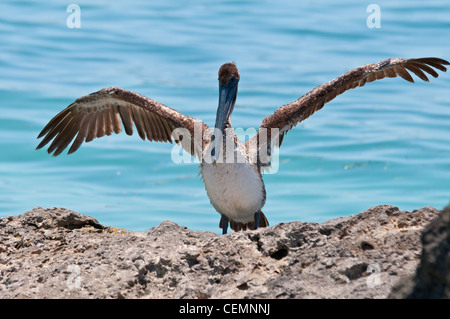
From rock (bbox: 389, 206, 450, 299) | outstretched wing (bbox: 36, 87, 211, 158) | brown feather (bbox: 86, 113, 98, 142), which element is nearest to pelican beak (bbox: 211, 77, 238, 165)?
outstretched wing (bbox: 36, 87, 211, 158)

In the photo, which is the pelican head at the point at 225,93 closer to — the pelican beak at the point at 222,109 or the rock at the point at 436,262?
the pelican beak at the point at 222,109

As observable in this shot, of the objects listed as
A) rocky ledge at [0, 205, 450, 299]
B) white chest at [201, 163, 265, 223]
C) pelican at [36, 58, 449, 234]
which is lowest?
rocky ledge at [0, 205, 450, 299]

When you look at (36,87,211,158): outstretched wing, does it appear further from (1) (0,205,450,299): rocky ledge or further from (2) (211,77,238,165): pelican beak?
(1) (0,205,450,299): rocky ledge

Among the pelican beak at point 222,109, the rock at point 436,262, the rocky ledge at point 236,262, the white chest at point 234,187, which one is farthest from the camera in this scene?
the white chest at point 234,187

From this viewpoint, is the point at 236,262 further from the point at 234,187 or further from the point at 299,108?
the point at 299,108

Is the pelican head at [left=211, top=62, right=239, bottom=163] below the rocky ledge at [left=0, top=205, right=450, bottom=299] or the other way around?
the other way around

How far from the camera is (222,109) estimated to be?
250 inches

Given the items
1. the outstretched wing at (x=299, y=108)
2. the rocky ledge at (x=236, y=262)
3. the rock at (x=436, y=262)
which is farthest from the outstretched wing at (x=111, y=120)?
the rock at (x=436, y=262)

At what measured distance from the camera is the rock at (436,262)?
10.8ft

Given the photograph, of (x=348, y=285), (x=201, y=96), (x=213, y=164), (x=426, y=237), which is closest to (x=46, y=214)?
(x=213, y=164)

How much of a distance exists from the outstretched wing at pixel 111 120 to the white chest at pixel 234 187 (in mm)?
798

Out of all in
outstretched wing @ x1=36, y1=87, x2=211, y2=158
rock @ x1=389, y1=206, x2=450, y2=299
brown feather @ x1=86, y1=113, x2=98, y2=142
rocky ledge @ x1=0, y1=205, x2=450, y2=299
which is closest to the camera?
rock @ x1=389, y1=206, x2=450, y2=299

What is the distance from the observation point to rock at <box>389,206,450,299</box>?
3.28 m

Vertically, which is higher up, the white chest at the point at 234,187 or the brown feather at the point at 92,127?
the brown feather at the point at 92,127
